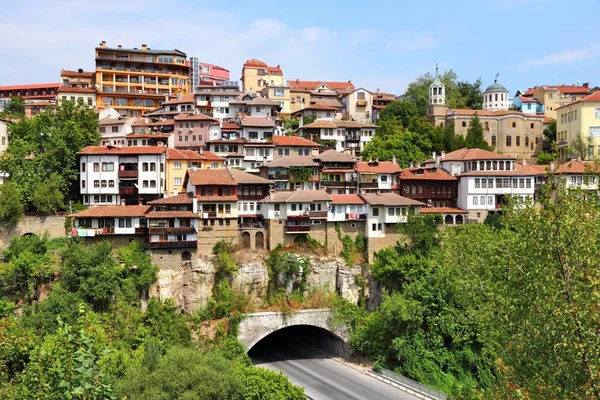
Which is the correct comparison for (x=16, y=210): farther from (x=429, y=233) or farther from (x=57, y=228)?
(x=429, y=233)

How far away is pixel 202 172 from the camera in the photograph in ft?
153

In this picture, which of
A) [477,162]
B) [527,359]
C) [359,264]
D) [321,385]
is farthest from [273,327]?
[527,359]

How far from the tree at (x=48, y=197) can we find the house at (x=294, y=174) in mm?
15608

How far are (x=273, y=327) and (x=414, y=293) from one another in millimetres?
9414

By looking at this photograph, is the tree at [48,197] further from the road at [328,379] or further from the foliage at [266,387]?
the foliage at [266,387]

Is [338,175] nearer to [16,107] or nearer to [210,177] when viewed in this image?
[210,177]

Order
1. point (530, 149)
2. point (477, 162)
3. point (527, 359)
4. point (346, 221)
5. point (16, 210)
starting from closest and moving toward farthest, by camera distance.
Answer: point (527, 359) → point (16, 210) → point (346, 221) → point (477, 162) → point (530, 149)

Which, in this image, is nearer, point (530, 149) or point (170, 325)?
point (170, 325)

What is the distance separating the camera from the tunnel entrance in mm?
45006

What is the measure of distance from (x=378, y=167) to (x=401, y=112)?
19.5 m

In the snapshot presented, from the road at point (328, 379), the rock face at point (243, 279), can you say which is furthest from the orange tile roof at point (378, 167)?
the road at point (328, 379)

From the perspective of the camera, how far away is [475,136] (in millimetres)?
63938

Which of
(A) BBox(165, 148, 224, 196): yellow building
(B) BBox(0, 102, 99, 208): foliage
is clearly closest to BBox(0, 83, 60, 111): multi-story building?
(B) BBox(0, 102, 99, 208): foliage

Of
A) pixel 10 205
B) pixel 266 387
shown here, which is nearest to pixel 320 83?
pixel 10 205
